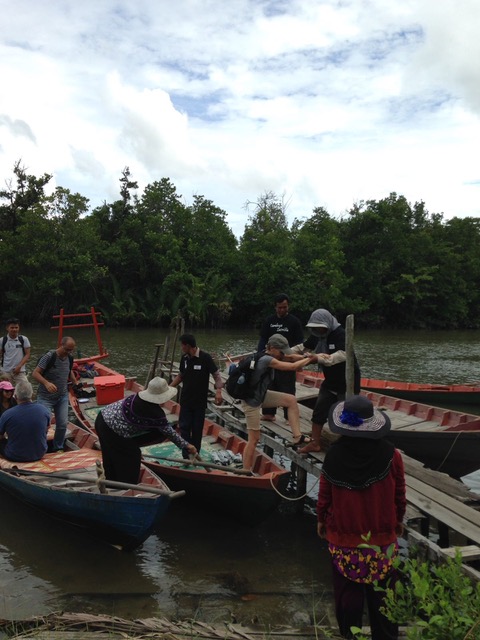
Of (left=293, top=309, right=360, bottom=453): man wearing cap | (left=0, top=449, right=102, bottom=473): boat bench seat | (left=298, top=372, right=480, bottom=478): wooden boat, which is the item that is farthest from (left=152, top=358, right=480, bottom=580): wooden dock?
(left=0, top=449, right=102, bottom=473): boat bench seat

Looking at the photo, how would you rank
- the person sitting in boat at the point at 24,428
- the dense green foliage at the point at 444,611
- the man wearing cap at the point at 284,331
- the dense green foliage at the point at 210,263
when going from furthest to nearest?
the dense green foliage at the point at 210,263
the man wearing cap at the point at 284,331
the person sitting in boat at the point at 24,428
the dense green foliage at the point at 444,611

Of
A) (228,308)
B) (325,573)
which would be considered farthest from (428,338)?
(325,573)

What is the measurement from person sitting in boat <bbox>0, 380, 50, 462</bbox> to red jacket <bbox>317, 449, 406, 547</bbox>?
15.7 ft

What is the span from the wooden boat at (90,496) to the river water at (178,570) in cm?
33

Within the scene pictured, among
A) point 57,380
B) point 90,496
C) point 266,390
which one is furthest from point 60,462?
point 266,390

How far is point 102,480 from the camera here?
5.61 metres

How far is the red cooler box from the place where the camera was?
11156 mm

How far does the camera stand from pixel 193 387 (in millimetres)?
7340

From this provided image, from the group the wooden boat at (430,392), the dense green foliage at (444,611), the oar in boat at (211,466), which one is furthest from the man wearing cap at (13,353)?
the dense green foliage at (444,611)

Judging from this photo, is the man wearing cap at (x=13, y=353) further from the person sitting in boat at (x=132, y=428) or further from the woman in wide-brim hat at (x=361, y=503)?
the woman in wide-brim hat at (x=361, y=503)

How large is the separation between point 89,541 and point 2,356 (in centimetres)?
468

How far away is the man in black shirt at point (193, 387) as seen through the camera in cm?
731

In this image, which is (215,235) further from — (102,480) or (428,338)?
(102,480)

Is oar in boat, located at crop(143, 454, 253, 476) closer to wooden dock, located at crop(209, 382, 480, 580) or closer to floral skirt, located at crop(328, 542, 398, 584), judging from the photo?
wooden dock, located at crop(209, 382, 480, 580)
